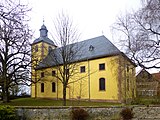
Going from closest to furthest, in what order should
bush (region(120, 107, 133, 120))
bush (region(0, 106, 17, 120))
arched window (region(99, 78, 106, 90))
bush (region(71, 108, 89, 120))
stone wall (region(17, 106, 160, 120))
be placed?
1. bush (region(0, 106, 17, 120))
2. bush (region(71, 108, 89, 120))
3. stone wall (region(17, 106, 160, 120))
4. bush (region(120, 107, 133, 120))
5. arched window (region(99, 78, 106, 90))

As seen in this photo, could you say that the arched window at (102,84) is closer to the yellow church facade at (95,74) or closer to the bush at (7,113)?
the yellow church facade at (95,74)

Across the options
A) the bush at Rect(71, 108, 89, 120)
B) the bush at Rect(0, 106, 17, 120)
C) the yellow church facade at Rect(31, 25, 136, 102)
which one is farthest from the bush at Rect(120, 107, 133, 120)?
the yellow church facade at Rect(31, 25, 136, 102)

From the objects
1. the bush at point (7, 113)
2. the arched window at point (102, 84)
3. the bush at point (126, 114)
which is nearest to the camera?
the bush at point (7, 113)

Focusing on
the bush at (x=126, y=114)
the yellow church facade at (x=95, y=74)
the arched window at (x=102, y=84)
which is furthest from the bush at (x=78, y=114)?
the arched window at (x=102, y=84)

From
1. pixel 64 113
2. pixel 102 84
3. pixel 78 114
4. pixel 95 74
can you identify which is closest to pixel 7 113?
pixel 64 113

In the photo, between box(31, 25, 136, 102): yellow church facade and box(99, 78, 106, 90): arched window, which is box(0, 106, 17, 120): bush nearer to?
box(31, 25, 136, 102): yellow church facade

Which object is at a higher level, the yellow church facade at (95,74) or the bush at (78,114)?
the yellow church facade at (95,74)

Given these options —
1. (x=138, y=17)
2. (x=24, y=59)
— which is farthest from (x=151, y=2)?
(x=24, y=59)

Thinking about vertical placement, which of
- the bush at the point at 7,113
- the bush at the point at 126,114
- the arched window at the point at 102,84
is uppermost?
the arched window at the point at 102,84

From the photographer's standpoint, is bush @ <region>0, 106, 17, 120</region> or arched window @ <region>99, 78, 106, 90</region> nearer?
bush @ <region>0, 106, 17, 120</region>

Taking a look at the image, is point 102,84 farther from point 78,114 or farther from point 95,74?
point 78,114

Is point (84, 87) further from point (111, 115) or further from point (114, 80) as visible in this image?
point (111, 115)

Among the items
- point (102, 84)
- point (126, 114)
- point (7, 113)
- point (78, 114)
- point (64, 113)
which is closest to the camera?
point (7, 113)

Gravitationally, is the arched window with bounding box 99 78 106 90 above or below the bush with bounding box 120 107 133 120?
above
